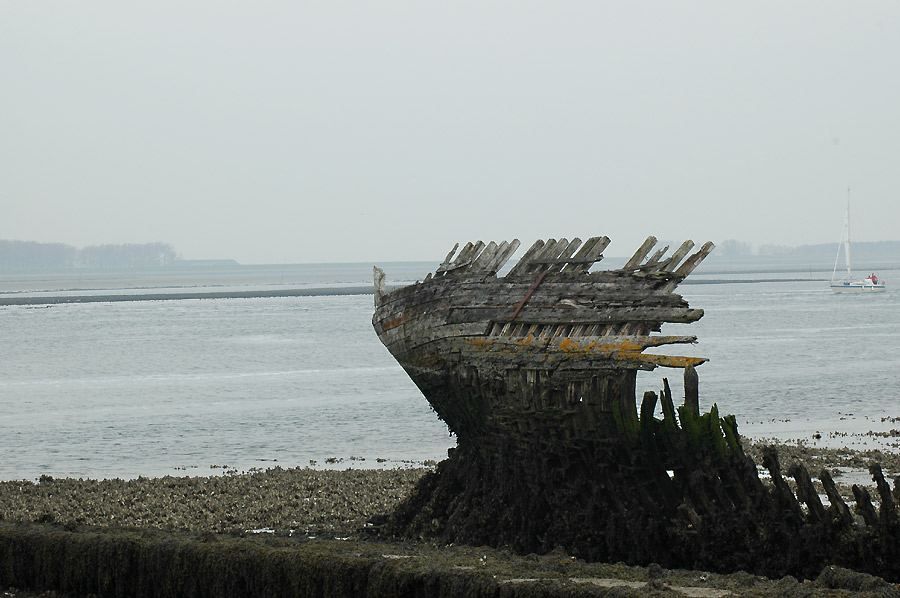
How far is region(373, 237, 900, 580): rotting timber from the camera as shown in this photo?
981 cm

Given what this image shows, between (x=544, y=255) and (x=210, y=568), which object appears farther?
(x=544, y=255)

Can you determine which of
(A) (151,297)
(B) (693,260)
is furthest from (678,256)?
(A) (151,297)

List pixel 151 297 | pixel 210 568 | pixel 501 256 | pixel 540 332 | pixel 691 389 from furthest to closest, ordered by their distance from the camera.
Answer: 1. pixel 151 297
2. pixel 501 256
3. pixel 540 332
4. pixel 691 389
5. pixel 210 568

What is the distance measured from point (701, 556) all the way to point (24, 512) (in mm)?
10726

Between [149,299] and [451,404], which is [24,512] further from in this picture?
[149,299]

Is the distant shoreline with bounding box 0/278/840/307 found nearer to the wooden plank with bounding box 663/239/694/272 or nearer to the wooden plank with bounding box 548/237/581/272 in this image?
the wooden plank with bounding box 548/237/581/272

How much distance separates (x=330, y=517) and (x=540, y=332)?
5.09 m

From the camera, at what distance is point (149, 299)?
119312mm

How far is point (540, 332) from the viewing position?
1180 cm

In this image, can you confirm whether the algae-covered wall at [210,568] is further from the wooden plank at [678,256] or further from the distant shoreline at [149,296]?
the distant shoreline at [149,296]

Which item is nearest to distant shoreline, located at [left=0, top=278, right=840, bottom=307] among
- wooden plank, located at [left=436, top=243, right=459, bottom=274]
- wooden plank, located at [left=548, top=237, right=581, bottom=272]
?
wooden plank, located at [left=436, top=243, right=459, bottom=274]

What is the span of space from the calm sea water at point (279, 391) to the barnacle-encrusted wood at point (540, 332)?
9636mm

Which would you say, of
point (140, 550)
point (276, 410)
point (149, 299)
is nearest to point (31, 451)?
point (276, 410)

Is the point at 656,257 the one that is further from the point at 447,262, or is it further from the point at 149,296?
the point at 149,296
